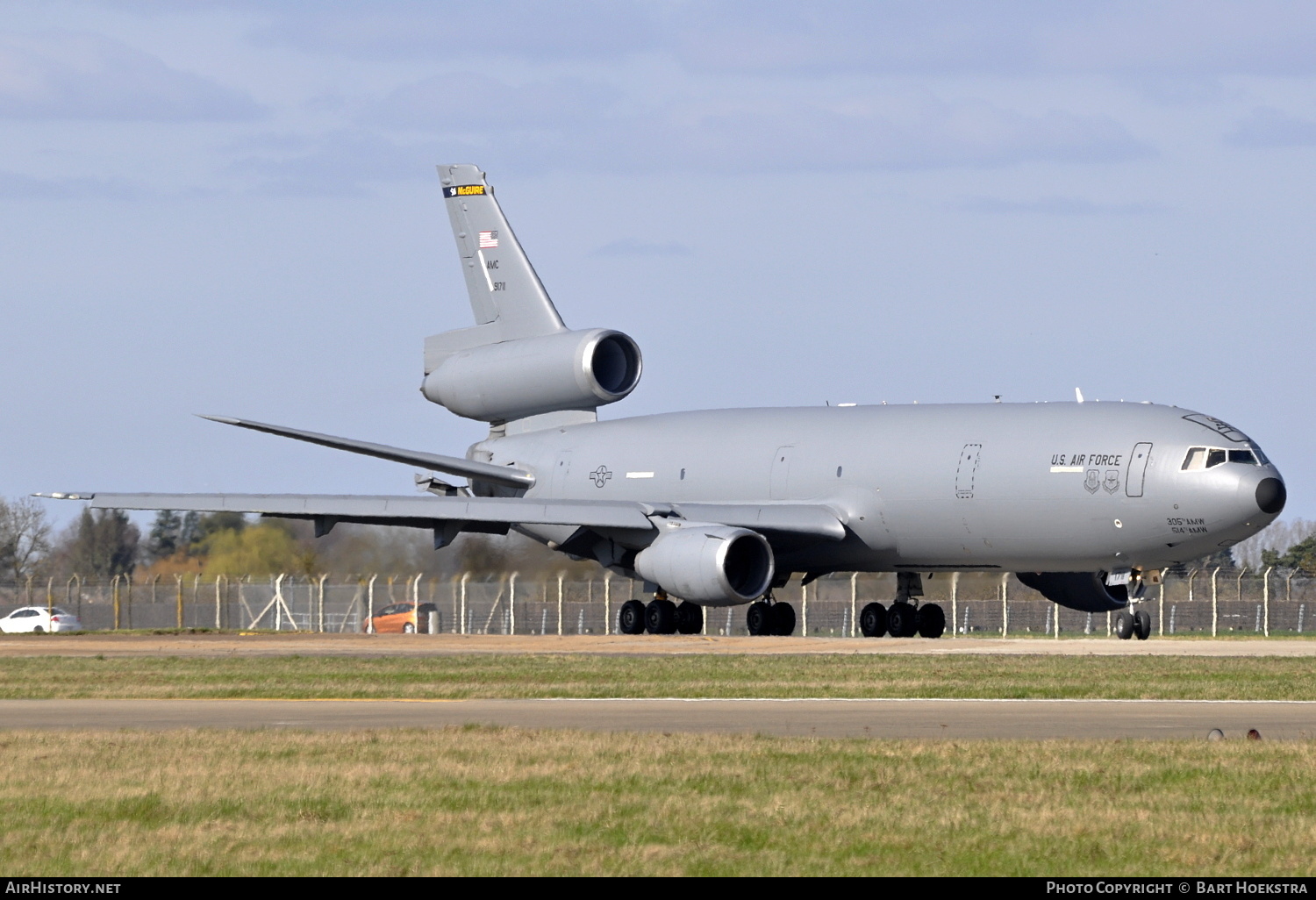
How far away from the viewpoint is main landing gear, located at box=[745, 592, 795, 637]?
38.1m

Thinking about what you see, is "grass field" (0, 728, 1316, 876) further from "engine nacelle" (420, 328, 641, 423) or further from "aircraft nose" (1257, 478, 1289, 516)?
"engine nacelle" (420, 328, 641, 423)

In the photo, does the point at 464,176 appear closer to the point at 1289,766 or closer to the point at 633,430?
the point at 633,430

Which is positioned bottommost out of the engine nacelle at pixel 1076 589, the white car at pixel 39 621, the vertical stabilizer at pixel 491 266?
the white car at pixel 39 621

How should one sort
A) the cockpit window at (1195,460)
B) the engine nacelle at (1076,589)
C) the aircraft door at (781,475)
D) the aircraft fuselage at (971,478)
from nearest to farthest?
1. the cockpit window at (1195,460)
2. the aircraft fuselage at (971,478)
3. the engine nacelle at (1076,589)
4. the aircraft door at (781,475)

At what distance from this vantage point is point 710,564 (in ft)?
110

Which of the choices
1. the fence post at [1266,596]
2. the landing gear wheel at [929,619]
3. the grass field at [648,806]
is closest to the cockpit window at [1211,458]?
the landing gear wheel at [929,619]

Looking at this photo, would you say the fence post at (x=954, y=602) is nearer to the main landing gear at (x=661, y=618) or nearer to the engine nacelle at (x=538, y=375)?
the main landing gear at (x=661, y=618)

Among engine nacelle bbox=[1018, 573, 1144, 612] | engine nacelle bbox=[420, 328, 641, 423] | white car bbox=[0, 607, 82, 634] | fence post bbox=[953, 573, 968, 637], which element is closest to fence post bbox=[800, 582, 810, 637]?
fence post bbox=[953, 573, 968, 637]

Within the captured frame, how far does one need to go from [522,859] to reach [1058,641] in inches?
1107

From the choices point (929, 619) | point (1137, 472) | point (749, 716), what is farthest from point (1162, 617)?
point (749, 716)

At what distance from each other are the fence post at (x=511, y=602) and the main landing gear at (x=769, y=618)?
676 centimetres

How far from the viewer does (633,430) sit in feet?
134

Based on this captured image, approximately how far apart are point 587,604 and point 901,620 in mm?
9999

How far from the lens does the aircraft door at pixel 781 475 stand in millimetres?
37000
